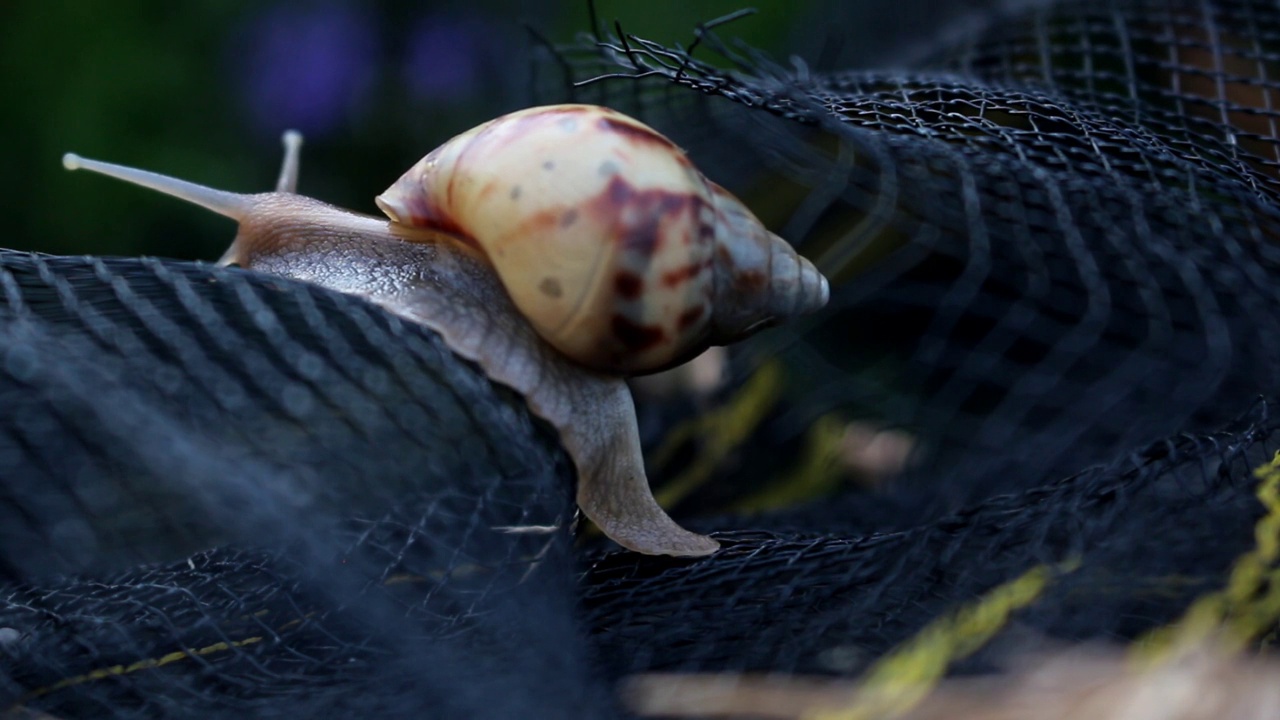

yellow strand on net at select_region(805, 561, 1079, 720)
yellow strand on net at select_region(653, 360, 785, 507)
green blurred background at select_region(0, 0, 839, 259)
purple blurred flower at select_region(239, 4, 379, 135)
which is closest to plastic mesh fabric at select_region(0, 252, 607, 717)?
yellow strand on net at select_region(805, 561, 1079, 720)

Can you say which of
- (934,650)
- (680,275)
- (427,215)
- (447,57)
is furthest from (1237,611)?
(447,57)

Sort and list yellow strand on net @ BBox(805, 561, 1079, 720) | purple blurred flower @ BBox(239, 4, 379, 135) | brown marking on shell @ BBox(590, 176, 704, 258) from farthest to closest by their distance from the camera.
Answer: purple blurred flower @ BBox(239, 4, 379, 135), brown marking on shell @ BBox(590, 176, 704, 258), yellow strand on net @ BBox(805, 561, 1079, 720)

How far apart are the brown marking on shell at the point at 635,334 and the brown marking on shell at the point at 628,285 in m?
0.01

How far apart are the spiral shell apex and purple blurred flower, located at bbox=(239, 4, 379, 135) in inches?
32.8

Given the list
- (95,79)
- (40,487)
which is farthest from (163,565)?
(95,79)

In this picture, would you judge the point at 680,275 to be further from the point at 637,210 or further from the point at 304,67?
the point at 304,67

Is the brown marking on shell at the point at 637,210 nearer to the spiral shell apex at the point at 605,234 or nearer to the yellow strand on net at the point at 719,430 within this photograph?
the spiral shell apex at the point at 605,234

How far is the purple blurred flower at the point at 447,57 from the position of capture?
4.66 feet

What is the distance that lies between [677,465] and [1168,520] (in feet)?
1.54

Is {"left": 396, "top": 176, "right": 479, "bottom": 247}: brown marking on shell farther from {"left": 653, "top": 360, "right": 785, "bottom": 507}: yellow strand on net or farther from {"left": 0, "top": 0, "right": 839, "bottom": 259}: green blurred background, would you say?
{"left": 0, "top": 0, "right": 839, "bottom": 259}: green blurred background

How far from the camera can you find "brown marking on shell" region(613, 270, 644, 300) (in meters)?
0.58

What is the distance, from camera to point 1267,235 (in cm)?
65

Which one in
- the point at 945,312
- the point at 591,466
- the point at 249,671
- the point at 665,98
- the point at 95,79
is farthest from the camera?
the point at 95,79

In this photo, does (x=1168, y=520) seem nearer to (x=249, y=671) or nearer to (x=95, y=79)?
(x=249, y=671)
